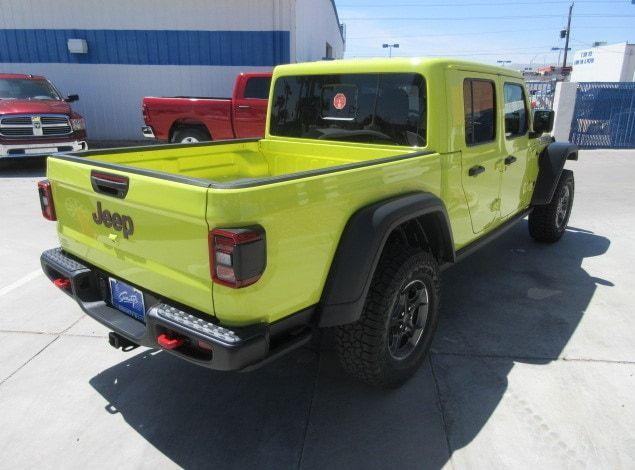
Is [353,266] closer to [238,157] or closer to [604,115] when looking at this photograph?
[238,157]

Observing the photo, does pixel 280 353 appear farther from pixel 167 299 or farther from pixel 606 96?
pixel 606 96

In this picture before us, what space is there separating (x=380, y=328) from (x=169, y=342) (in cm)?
107

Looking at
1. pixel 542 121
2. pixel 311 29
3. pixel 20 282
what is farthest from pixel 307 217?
pixel 311 29

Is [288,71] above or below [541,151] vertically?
above

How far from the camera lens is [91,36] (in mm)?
13945

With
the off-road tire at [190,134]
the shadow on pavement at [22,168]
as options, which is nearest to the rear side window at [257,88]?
the off-road tire at [190,134]

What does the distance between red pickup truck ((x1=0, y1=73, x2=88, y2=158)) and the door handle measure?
29.0ft

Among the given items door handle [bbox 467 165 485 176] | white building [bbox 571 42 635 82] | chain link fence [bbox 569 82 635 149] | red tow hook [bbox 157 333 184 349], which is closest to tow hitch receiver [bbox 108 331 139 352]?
red tow hook [bbox 157 333 184 349]

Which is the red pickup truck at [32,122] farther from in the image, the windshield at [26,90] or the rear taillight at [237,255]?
the rear taillight at [237,255]

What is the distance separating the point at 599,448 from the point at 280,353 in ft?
5.48

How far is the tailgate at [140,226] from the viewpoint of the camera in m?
2.03

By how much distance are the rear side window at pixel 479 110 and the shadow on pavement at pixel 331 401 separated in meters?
1.37

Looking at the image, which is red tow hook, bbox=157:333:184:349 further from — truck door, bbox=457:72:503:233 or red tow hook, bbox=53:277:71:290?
truck door, bbox=457:72:503:233

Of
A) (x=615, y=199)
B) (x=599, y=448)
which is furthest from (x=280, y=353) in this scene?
(x=615, y=199)
